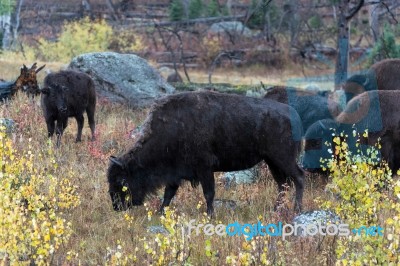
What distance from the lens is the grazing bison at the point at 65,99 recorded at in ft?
45.2

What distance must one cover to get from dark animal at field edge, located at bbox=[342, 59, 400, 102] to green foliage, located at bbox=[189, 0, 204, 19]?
137ft

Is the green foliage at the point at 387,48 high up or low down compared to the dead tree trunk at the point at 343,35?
up

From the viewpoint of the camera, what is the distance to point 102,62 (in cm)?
1914

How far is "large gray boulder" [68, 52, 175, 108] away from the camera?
1883cm

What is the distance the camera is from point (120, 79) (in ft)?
62.4

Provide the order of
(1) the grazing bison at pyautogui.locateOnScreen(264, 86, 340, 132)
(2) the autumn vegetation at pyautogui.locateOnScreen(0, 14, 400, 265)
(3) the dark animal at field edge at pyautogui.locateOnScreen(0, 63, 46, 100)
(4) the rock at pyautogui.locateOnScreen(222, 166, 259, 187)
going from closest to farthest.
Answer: (2) the autumn vegetation at pyautogui.locateOnScreen(0, 14, 400, 265) → (4) the rock at pyautogui.locateOnScreen(222, 166, 259, 187) → (1) the grazing bison at pyautogui.locateOnScreen(264, 86, 340, 132) → (3) the dark animal at field edge at pyautogui.locateOnScreen(0, 63, 46, 100)

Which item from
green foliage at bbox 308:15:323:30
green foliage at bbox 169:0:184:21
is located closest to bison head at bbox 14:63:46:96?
green foliage at bbox 169:0:184:21

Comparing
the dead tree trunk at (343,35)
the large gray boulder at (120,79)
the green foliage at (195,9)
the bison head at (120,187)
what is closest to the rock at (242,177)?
the bison head at (120,187)

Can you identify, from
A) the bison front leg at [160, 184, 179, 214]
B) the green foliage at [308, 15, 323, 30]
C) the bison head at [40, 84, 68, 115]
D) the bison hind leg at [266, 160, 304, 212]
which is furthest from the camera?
the green foliage at [308, 15, 323, 30]

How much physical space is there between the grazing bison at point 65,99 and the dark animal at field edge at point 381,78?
587cm

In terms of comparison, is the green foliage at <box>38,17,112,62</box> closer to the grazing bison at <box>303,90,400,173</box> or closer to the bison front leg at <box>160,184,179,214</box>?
the grazing bison at <box>303,90,400,173</box>

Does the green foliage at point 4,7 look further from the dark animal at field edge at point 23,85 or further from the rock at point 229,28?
the dark animal at field edge at point 23,85

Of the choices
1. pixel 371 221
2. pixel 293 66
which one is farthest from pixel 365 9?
pixel 371 221

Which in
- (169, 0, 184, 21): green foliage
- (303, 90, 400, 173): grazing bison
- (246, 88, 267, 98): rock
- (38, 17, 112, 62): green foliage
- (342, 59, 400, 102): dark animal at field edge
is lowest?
(303, 90, 400, 173): grazing bison
